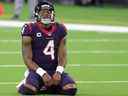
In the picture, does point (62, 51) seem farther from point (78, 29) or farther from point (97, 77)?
point (78, 29)

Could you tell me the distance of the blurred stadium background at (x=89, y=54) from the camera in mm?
11273

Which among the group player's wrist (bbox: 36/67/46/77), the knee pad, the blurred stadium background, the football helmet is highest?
the football helmet

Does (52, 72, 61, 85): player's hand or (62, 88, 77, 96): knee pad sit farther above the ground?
(52, 72, 61, 85): player's hand

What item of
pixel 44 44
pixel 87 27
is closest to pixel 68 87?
pixel 44 44

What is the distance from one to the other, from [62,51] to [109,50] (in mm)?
6082

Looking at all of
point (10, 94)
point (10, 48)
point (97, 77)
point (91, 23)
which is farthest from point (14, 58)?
point (91, 23)

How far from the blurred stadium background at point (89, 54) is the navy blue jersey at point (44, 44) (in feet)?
2.01

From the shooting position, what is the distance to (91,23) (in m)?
22.8

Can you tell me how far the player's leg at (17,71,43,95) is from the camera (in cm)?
997

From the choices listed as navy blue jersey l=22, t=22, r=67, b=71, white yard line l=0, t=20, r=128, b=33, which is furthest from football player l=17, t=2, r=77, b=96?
white yard line l=0, t=20, r=128, b=33

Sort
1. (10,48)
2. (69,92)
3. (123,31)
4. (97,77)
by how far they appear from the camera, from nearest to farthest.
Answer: (69,92), (97,77), (10,48), (123,31)

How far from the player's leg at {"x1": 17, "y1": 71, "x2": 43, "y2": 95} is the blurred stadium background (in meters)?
0.34

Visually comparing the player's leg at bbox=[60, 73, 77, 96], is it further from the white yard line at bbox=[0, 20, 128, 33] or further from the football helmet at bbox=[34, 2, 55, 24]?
the white yard line at bbox=[0, 20, 128, 33]

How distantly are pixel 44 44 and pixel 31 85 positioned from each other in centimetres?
62
